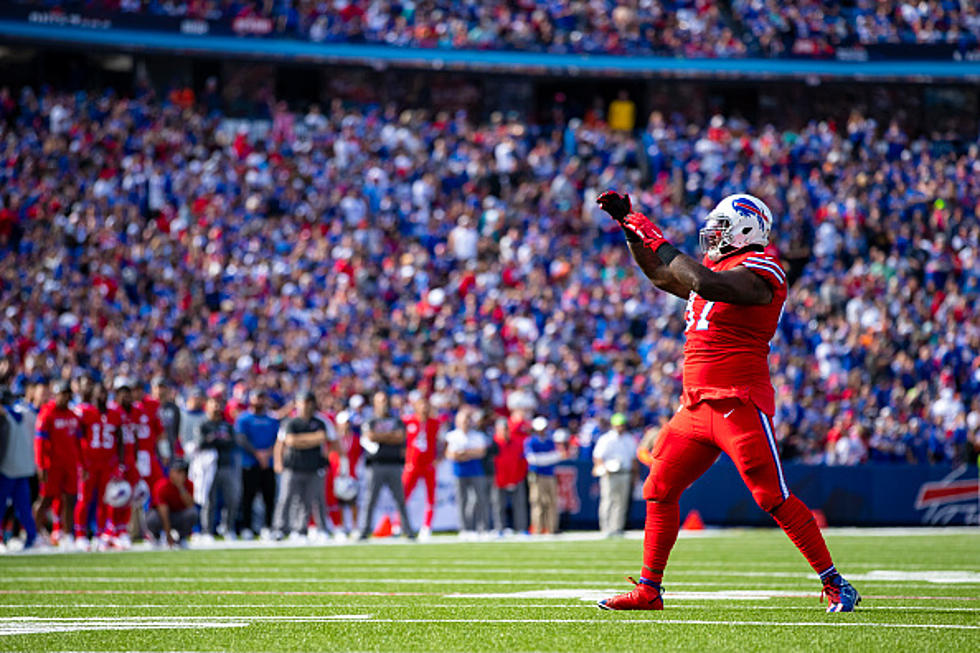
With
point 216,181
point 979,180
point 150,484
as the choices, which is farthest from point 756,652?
point 979,180

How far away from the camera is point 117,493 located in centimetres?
1505

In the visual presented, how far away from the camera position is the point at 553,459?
1997 cm

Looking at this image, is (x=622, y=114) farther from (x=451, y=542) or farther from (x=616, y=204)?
(x=616, y=204)

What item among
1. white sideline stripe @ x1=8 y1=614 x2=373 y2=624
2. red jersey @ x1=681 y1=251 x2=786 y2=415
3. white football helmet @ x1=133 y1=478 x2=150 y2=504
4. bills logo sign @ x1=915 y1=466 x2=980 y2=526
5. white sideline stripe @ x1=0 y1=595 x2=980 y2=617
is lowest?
bills logo sign @ x1=915 y1=466 x2=980 y2=526

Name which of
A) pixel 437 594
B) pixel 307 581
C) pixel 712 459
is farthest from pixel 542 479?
pixel 712 459

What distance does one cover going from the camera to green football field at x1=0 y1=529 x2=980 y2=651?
587 cm

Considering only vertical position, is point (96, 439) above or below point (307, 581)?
above

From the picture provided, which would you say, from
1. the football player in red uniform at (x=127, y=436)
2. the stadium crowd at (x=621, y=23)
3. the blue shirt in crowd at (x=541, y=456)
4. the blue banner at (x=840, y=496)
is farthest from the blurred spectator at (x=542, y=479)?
the stadium crowd at (x=621, y=23)

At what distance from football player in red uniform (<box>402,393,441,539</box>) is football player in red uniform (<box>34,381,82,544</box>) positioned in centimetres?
467

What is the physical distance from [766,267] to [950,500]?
15.8 metres

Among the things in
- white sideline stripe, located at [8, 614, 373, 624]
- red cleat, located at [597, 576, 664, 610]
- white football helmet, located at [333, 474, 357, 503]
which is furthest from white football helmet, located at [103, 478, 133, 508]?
red cleat, located at [597, 576, 664, 610]

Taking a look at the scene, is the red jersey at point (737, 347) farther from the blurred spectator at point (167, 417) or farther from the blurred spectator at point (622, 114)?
the blurred spectator at point (622, 114)

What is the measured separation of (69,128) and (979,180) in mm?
18263

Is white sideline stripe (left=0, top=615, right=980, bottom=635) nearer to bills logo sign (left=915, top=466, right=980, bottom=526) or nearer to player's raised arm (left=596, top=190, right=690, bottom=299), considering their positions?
player's raised arm (left=596, top=190, right=690, bottom=299)
